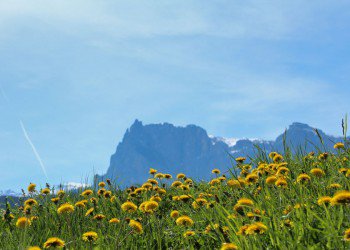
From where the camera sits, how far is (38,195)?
8.87 m

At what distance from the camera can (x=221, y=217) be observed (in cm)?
512

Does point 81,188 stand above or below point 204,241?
above

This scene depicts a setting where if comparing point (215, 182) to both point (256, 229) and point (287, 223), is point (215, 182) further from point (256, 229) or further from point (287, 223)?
point (256, 229)

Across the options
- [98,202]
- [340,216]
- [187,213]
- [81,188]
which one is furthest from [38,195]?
[340,216]

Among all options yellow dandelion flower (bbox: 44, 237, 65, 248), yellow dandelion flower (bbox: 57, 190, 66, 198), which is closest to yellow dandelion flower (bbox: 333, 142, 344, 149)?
yellow dandelion flower (bbox: 44, 237, 65, 248)

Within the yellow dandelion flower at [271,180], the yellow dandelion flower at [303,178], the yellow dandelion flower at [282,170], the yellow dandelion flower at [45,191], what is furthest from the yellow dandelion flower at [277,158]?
the yellow dandelion flower at [45,191]

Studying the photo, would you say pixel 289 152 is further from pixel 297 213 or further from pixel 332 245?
pixel 332 245

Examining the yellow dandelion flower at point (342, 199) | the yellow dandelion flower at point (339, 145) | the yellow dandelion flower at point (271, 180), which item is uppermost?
the yellow dandelion flower at point (339, 145)

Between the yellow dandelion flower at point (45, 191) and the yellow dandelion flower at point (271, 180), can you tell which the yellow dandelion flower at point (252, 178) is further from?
the yellow dandelion flower at point (45, 191)

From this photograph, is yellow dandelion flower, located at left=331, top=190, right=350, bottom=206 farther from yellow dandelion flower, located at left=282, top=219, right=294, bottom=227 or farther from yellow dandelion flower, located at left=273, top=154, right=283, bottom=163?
yellow dandelion flower, located at left=273, top=154, right=283, bottom=163

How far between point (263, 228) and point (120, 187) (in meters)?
6.30

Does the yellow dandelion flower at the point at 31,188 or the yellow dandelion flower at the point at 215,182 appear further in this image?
the yellow dandelion flower at the point at 31,188

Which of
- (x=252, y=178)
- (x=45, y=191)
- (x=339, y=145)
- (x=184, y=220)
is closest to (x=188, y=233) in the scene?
(x=184, y=220)

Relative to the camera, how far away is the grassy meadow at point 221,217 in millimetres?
3844
